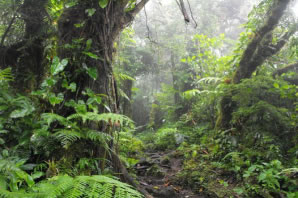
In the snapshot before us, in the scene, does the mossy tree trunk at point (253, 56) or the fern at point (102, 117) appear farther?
the mossy tree trunk at point (253, 56)

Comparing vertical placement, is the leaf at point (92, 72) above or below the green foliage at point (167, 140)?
above

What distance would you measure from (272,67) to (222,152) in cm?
286

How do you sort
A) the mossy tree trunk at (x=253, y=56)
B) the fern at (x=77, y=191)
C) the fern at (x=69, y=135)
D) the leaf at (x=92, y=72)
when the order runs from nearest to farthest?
the fern at (x=77, y=191), the fern at (x=69, y=135), the leaf at (x=92, y=72), the mossy tree trunk at (x=253, y=56)

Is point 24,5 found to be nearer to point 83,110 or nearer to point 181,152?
point 83,110

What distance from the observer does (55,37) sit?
2969 millimetres

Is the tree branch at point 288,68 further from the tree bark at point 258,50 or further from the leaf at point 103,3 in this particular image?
the leaf at point 103,3

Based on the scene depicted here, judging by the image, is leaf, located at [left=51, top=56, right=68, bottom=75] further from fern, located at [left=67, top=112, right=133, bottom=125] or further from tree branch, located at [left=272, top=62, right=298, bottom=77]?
tree branch, located at [left=272, top=62, right=298, bottom=77]

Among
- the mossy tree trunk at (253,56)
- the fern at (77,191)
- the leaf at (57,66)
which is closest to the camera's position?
the fern at (77,191)

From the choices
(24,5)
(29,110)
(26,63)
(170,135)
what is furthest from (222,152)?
(24,5)

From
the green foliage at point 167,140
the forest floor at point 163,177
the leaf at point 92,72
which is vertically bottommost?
the forest floor at point 163,177

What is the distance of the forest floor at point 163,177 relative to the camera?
3.18 meters

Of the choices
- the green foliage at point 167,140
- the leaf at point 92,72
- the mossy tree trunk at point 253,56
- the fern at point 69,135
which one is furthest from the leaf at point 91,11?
the green foliage at point 167,140

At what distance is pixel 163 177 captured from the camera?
4082mm

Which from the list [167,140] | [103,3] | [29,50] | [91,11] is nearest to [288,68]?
[167,140]
